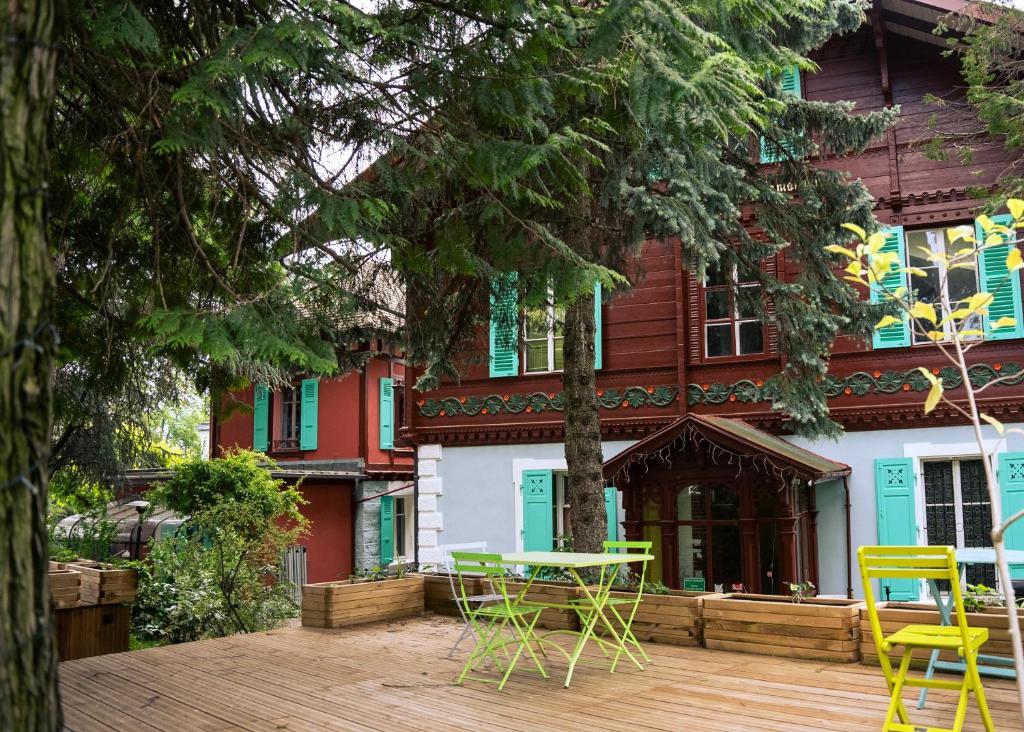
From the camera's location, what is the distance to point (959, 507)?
36.7 feet

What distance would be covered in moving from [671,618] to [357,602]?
116 inches

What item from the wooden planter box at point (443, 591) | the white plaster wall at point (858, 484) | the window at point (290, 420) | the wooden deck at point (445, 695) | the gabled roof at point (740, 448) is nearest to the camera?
the wooden deck at point (445, 695)

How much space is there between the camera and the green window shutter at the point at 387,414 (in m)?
21.9

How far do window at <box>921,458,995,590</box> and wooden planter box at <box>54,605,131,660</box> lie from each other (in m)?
8.84

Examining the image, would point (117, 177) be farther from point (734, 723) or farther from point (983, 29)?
point (983, 29)

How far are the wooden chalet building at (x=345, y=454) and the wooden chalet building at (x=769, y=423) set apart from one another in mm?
7201

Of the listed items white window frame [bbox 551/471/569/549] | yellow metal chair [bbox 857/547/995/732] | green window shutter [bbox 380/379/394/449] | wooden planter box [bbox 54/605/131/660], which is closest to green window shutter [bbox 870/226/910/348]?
white window frame [bbox 551/471/569/549]

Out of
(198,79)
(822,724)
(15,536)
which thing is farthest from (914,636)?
(198,79)

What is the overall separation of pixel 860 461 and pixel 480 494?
530cm

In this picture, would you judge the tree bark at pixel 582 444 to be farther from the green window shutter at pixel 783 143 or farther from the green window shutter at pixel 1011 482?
the green window shutter at pixel 1011 482

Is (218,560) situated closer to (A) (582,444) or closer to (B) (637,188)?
(A) (582,444)

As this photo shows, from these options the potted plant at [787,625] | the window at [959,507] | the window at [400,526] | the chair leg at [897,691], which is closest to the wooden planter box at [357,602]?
the potted plant at [787,625]

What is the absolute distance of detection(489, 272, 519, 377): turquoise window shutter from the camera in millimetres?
7701

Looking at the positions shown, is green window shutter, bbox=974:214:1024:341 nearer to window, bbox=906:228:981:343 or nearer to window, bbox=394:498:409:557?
window, bbox=906:228:981:343
